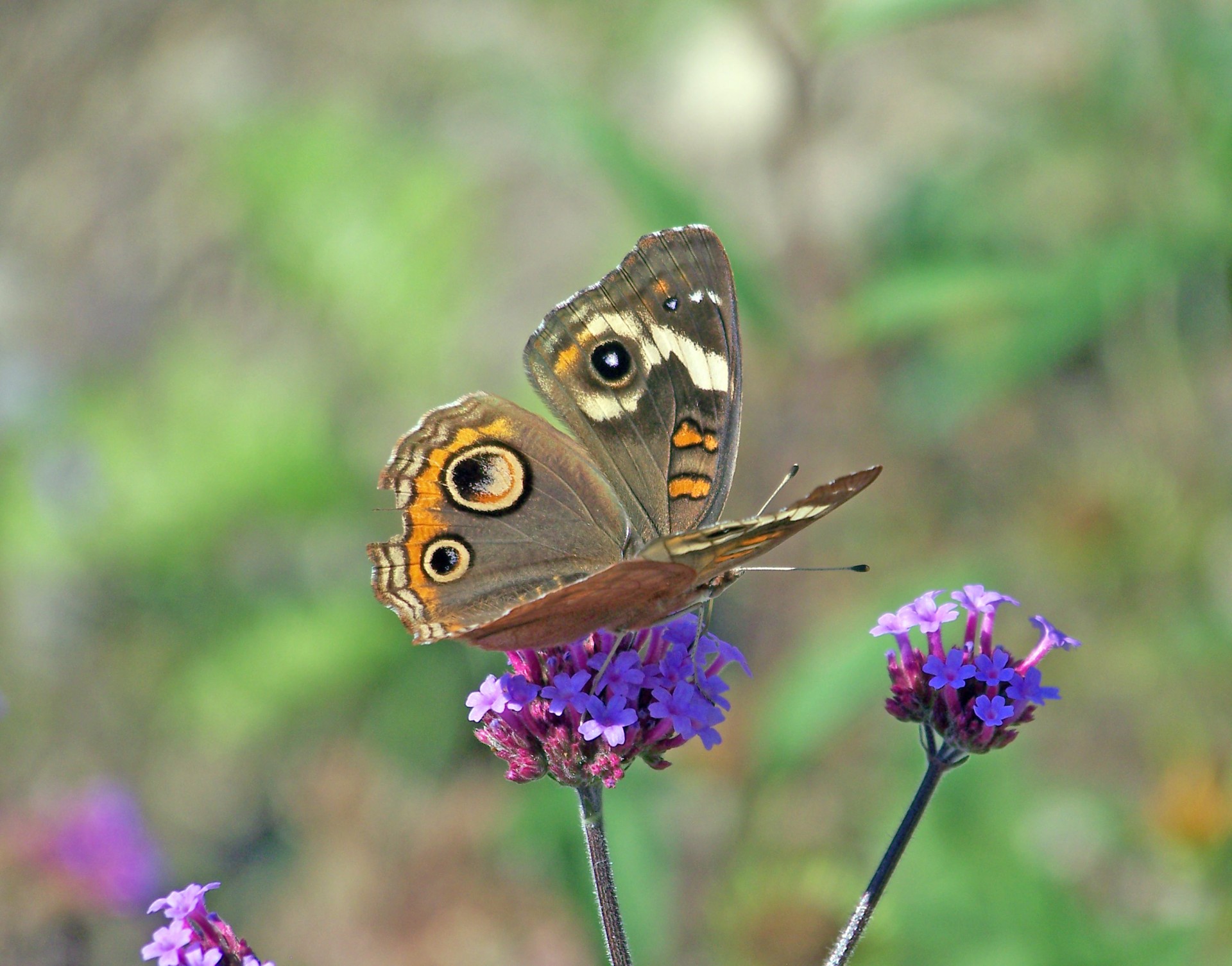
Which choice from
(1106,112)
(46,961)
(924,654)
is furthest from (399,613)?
(1106,112)

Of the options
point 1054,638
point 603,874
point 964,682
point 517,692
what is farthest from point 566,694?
point 1054,638

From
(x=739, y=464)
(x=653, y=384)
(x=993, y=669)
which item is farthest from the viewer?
(x=739, y=464)

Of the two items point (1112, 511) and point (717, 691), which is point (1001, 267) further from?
point (717, 691)

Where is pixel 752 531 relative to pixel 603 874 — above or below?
above

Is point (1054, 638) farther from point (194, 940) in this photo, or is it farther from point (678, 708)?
point (194, 940)

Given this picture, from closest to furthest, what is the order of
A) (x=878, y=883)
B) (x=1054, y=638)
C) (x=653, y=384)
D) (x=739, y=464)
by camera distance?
1. (x=878, y=883)
2. (x=1054, y=638)
3. (x=653, y=384)
4. (x=739, y=464)

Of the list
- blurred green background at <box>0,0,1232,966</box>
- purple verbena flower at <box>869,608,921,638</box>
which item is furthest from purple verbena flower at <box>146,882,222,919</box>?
blurred green background at <box>0,0,1232,966</box>

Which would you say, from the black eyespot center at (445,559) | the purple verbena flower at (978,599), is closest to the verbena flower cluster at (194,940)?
the black eyespot center at (445,559)
